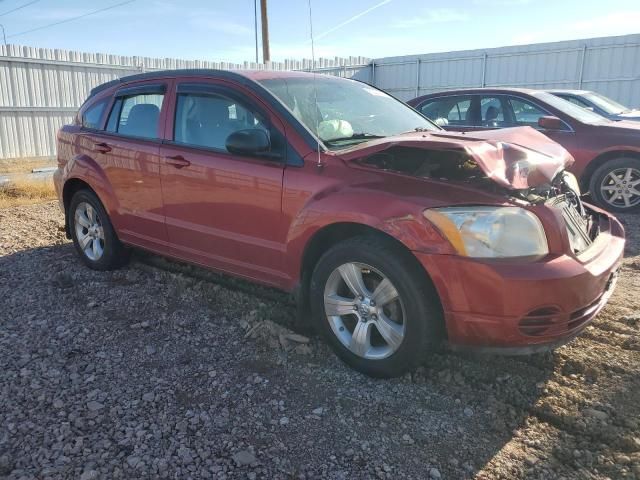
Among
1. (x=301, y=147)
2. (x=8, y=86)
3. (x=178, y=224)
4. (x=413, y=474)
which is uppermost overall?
(x=8, y=86)

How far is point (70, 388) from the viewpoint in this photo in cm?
308

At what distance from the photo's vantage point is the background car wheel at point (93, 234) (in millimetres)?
4938

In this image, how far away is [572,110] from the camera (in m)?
7.54

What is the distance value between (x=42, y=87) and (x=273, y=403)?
573 inches

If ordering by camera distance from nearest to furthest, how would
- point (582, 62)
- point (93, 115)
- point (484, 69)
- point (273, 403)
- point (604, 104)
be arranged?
point (273, 403), point (93, 115), point (604, 104), point (582, 62), point (484, 69)

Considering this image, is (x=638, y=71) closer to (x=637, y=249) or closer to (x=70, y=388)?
(x=637, y=249)

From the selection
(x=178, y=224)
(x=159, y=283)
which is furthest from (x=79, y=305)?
(x=178, y=224)

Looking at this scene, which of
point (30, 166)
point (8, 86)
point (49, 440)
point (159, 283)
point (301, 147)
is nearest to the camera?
point (49, 440)

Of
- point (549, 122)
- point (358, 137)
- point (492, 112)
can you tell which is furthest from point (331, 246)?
point (492, 112)

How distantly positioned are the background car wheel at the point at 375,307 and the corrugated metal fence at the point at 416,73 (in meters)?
11.7

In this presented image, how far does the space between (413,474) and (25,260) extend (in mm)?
4708

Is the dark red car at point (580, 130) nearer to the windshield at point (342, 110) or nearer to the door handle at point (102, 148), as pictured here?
the windshield at point (342, 110)

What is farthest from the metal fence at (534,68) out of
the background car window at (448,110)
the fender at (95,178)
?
the fender at (95,178)

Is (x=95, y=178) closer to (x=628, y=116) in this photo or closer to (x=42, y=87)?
(x=628, y=116)
